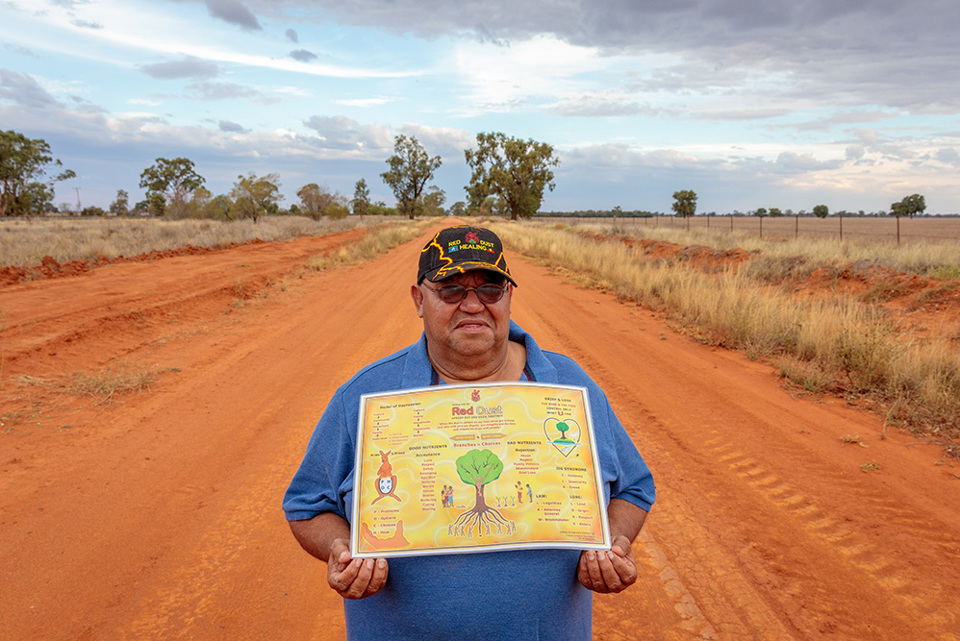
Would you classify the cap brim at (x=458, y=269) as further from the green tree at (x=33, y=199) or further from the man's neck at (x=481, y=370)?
the green tree at (x=33, y=199)

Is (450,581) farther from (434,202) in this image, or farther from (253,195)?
(434,202)

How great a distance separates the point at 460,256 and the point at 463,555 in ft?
2.96

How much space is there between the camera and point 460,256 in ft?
5.91

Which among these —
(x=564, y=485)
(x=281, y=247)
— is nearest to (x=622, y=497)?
(x=564, y=485)

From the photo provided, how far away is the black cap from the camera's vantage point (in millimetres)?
1772

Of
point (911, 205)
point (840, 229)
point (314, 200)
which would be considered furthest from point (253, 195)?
point (911, 205)

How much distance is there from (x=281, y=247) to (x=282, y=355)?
19.4 metres

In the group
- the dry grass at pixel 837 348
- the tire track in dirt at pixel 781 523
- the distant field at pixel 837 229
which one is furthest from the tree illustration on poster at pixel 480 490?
the distant field at pixel 837 229

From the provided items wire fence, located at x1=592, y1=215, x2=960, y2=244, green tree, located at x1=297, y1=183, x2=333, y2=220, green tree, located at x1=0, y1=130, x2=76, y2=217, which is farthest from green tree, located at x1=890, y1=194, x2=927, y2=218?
green tree, located at x1=0, y1=130, x2=76, y2=217

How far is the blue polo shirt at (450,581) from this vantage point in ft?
4.87

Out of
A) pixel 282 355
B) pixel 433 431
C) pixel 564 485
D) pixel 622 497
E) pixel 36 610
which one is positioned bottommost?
pixel 36 610

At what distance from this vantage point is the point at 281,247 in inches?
1008

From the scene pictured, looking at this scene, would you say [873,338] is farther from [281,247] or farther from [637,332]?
[281,247]

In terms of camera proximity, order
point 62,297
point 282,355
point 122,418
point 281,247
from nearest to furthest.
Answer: point 122,418 < point 282,355 < point 62,297 < point 281,247
